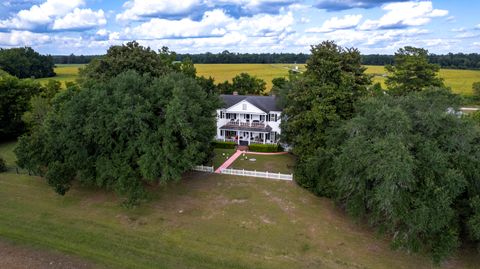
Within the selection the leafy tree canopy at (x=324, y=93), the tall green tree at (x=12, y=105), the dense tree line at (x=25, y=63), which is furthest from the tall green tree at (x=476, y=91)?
the dense tree line at (x=25, y=63)

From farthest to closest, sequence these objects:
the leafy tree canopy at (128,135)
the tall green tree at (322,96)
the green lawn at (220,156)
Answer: the green lawn at (220,156) → the tall green tree at (322,96) → the leafy tree canopy at (128,135)

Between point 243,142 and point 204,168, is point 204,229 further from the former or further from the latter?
point 243,142

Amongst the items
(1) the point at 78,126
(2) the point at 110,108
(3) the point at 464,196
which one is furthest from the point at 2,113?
(3) the point at 464,196

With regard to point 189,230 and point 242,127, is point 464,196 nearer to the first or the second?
point 189,230

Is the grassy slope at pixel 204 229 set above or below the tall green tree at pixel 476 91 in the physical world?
below

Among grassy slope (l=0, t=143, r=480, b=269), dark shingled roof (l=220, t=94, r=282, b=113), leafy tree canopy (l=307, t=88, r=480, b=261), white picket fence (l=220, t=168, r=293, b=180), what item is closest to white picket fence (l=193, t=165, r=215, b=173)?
white picket fence (l=220, t=168, r=293, b=180)

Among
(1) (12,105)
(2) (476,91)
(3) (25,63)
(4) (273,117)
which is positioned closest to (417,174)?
(4) (273,117)

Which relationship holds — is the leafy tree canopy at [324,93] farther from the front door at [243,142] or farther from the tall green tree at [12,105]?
the tall green tree at [12,105]
